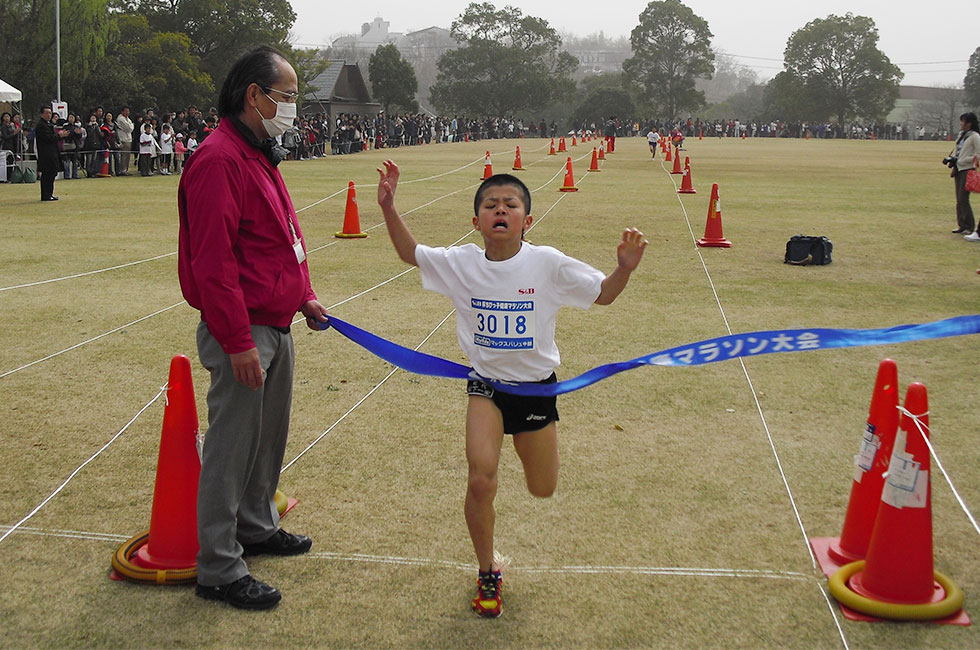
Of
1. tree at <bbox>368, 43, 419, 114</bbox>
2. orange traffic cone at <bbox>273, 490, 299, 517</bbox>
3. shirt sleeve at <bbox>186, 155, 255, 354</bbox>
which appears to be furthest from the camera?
tree at <bbox>368, 43, 419, 114</bbox>

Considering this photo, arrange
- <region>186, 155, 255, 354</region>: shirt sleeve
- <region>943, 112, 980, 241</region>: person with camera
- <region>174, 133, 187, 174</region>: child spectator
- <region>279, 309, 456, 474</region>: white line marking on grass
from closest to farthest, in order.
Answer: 1. <region>186, 155, 255, 354</region>: shirt sleeve
2. <region>279, 309, 456, 474</region>: white line marking on grass
3. <region>943, 112, 980, 241</region>: person with camera
4. <region>174, 133, 187, 174</region>: child spectator

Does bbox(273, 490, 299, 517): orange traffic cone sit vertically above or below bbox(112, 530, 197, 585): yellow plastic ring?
above

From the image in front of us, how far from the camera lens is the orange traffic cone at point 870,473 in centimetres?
401

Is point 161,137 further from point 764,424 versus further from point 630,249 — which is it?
point 630,249

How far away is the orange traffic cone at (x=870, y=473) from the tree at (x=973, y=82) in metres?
126

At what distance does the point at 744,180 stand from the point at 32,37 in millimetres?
28453

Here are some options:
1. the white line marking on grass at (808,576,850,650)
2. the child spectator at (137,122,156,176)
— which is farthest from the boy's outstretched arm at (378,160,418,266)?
the child spectator at (137,122,156,176)

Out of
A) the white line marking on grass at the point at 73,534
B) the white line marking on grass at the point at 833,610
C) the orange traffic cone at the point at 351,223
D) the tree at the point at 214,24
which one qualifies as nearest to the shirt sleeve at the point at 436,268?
the white line marking on grass at the point at 73,534

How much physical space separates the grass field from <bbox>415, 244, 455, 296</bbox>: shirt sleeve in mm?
1210

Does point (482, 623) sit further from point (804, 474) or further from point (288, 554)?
point (804, 474)

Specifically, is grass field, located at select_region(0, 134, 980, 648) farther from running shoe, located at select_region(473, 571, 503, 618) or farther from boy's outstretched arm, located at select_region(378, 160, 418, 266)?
boy's outstretched arm, located at select_region(378, 160, 418, 266)

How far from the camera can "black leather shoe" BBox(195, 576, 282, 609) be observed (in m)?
3.64

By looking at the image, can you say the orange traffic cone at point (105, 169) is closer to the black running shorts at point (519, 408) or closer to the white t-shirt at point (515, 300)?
the white t-shirt at point (515, 300)

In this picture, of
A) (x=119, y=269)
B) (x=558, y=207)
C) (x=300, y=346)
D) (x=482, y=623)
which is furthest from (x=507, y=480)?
(x=558, y=207)
